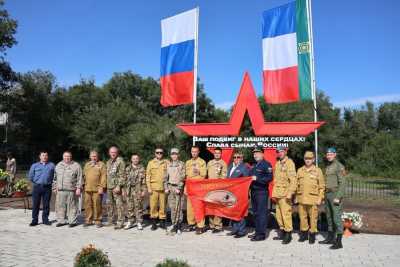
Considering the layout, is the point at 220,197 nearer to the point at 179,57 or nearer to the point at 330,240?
the point at 330,240

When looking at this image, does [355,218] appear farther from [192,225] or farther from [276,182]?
[192,225]

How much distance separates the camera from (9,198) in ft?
48.9

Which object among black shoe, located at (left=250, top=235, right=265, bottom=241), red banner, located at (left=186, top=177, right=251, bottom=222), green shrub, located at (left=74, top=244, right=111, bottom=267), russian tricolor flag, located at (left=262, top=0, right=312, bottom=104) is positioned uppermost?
russian tricolor flag, located at (left=262, top=0, right=312, bottom=104)

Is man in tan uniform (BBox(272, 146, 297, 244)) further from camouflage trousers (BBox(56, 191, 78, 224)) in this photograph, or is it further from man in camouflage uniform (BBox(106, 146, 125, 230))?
Result: camouflage trousers (BBox(56, 191, 78, 224))

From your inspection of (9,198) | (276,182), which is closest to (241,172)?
(276,182)

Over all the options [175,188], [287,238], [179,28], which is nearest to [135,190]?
[175,188]

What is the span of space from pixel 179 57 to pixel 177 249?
6.27 m

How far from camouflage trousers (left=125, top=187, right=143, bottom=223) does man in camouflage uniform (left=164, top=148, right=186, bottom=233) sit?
0.73m

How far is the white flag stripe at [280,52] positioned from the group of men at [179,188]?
9.63 ft

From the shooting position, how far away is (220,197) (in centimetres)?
890

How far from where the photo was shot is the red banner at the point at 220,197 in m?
8.75

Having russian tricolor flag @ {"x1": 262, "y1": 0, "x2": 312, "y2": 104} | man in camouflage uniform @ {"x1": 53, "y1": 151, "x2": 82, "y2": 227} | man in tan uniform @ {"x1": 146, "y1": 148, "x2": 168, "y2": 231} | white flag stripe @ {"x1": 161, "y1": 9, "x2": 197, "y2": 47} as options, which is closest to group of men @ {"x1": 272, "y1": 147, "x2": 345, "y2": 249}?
man in tan uniform @ {"x1": 146, "y1": 148, "x2": 168, "y2": 231}

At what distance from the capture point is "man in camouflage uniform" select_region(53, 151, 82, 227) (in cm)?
973

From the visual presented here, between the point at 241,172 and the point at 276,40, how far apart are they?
4.02 m
